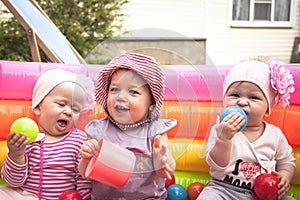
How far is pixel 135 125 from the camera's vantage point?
1858 mm

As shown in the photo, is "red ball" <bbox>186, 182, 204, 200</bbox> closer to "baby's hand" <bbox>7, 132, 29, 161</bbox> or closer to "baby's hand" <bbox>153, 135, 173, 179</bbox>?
"baby's hand" <bbox>153, 135, 173, 179</bbox>

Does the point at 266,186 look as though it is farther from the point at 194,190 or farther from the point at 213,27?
the point at 213,27

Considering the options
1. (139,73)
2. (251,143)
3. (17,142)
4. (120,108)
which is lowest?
(251,143)

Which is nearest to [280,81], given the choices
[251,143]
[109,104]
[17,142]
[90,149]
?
[251,143]

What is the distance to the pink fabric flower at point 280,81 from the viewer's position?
203 cm

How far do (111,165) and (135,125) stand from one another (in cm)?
22

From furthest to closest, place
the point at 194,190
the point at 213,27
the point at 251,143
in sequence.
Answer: the point at 213,27
the point at 194,190
the point at 251,143

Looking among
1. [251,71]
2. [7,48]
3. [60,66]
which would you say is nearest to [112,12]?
[7,48]

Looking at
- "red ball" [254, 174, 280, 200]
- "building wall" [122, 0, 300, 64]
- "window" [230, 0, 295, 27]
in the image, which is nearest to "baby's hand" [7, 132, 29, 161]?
"red ball" [254, 174, 280, 200]

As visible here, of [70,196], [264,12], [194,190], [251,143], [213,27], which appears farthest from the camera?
[264,12]

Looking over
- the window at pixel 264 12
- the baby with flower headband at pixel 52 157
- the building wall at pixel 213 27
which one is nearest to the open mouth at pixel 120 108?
the baby with flower headband at pixel 52 157

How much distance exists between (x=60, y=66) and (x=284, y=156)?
1.10m

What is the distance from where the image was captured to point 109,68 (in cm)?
182

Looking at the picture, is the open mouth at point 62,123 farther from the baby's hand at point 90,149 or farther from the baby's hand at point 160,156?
the baby's hand at point 160,156
